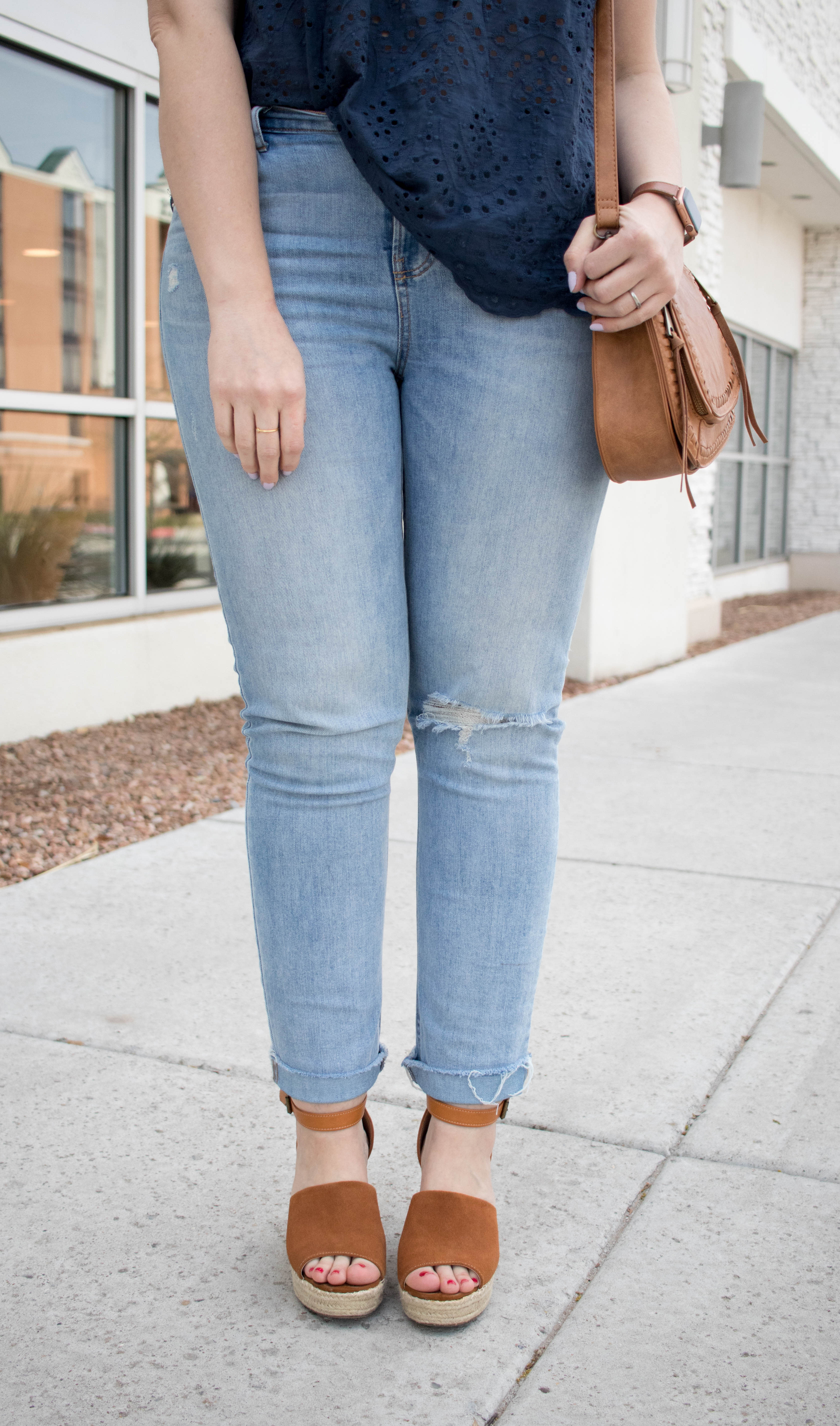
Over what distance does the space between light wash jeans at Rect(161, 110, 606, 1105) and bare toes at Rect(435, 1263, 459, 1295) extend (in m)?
0.17

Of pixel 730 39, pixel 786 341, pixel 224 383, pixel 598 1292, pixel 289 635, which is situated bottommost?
pixel 598 1292

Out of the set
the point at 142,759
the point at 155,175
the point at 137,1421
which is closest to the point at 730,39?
the point at 155,175

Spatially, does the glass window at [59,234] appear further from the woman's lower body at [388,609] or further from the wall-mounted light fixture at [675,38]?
the woman's lower body at [388,609]

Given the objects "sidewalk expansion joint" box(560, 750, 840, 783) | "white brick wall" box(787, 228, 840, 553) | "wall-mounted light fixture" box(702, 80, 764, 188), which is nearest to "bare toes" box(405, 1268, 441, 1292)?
"sidewalk expansion joint" box(560, 750, 840, 783)

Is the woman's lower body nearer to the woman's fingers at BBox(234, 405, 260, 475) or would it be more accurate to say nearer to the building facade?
the woman's fingers at BBox(234, 405, 260, 475)

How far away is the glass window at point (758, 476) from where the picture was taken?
11.5m

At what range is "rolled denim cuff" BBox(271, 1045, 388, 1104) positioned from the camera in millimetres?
1331

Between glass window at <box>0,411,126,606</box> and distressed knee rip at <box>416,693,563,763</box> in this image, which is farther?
glass window at <box>0,411,126,606</box>

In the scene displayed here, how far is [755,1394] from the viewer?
46.7 inches

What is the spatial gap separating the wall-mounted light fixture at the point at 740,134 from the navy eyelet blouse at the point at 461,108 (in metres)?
6.62

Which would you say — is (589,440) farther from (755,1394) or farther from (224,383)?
(755,1394)

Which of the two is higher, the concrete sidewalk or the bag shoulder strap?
the bag shoulder strap

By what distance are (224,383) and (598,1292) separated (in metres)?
1.02

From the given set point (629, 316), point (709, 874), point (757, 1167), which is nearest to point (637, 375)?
point (629, 316)
